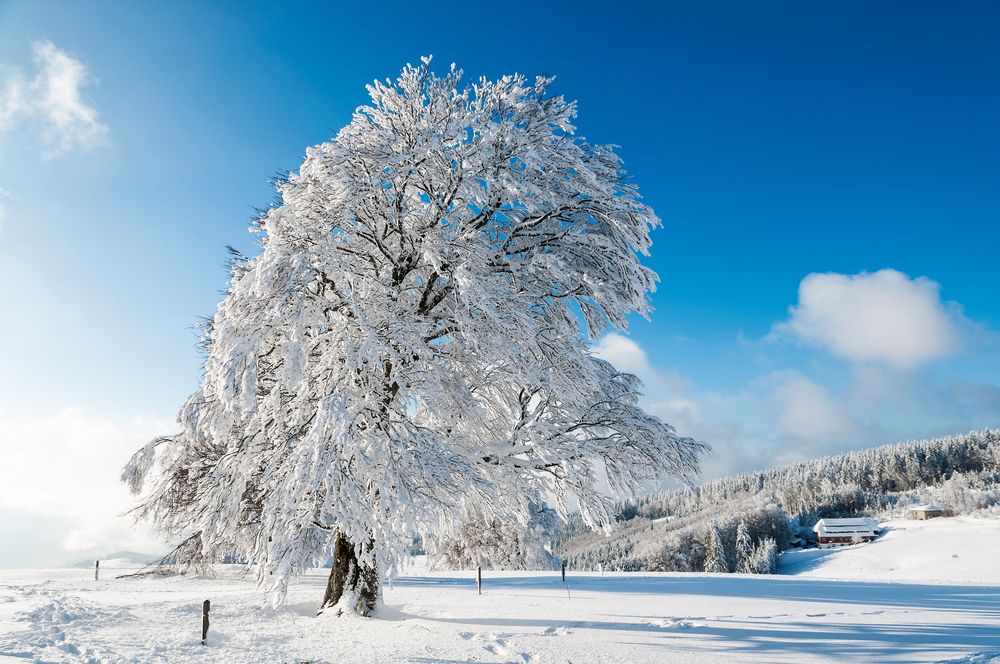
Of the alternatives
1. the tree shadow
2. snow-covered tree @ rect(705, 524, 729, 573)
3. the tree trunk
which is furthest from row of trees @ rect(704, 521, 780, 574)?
the tree trunk

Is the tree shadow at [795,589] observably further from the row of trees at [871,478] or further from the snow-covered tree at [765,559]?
the row of trees at [871,478]

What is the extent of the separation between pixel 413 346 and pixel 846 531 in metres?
109

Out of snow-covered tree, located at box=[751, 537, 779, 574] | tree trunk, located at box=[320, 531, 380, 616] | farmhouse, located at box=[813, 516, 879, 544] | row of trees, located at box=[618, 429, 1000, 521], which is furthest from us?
row of trees, located at box=[618, 429, 1000, 521]

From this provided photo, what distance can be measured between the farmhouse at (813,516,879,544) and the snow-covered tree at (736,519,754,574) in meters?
23.4

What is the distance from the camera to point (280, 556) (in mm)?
8523

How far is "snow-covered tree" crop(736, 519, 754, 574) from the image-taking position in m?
74.7

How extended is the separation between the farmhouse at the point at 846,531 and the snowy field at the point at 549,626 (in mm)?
89634

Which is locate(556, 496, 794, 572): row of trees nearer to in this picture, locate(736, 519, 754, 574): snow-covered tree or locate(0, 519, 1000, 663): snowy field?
locate(736, 519, 754, 574): snow-covered tree

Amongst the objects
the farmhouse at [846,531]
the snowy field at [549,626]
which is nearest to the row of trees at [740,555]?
the farmhouse at [846,531]

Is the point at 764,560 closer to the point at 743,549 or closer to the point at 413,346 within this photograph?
the point at 743,549

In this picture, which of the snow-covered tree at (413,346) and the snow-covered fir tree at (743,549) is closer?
the snow-covered tree at (413,346)

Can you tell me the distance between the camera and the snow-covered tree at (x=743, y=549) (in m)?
74.7

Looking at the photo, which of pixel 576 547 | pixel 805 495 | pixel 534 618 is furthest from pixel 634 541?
pixel 534 618

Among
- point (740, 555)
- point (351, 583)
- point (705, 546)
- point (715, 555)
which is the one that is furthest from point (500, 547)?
point (740, 555)
